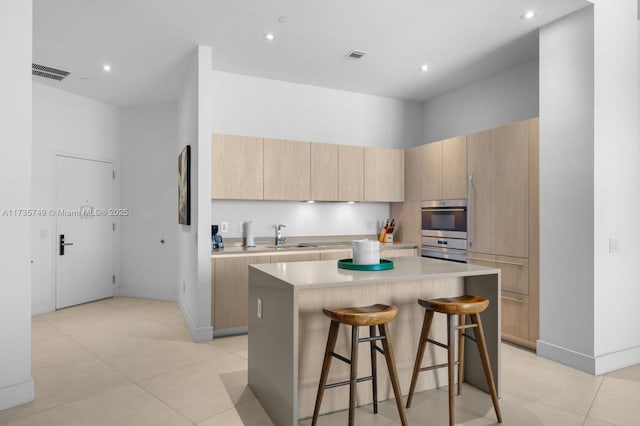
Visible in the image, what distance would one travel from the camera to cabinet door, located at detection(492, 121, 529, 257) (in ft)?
12.3

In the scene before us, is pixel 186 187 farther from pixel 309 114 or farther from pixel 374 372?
pixel 374 372

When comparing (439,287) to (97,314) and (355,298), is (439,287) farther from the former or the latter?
(97,314)

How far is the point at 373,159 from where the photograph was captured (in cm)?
527

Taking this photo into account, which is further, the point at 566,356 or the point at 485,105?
the point at 485,105

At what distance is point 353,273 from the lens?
2.54 m

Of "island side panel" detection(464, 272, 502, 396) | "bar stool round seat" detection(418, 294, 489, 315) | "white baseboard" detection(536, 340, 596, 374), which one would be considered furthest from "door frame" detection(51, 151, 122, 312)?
"white baseboard" detection(536, 340, 596, 374)

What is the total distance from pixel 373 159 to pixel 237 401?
11.4ft

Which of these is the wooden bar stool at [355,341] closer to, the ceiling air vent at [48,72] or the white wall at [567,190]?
the white wall at [567,190]

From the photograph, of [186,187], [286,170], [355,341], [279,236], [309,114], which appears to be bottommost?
[355,341]

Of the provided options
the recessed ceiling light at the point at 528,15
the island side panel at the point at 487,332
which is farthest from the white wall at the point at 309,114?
the island side panel at the point at 487,332

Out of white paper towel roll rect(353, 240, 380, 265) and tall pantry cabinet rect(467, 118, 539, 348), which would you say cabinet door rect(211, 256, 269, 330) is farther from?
tall pantry cabinet rect(467, 118, 539, 348)

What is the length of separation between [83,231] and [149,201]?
971 millimetres

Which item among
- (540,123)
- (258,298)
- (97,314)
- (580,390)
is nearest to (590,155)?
(540,123)

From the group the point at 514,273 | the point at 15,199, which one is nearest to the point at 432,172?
the point at 514,273
